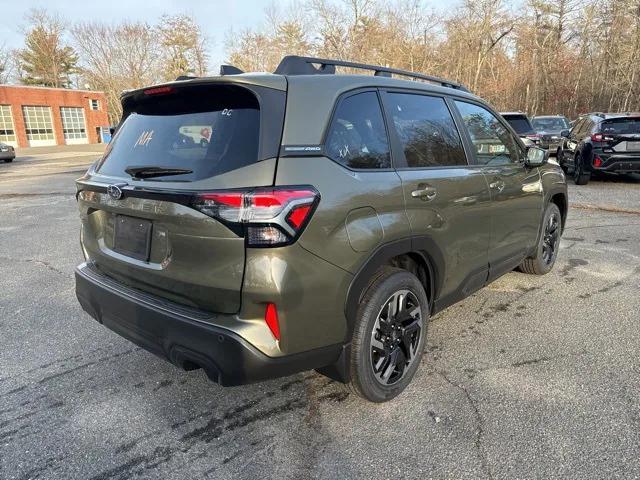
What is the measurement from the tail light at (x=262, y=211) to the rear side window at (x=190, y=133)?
0.55 ft

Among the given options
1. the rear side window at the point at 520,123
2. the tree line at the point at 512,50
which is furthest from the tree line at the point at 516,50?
the rear side window at the point at 520,123

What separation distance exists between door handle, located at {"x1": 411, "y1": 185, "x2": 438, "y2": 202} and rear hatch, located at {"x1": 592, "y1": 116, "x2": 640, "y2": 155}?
962 cm

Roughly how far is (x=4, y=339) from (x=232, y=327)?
2.61m

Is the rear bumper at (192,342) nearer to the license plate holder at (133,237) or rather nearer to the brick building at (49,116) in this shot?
the license plate holder at (133,237)

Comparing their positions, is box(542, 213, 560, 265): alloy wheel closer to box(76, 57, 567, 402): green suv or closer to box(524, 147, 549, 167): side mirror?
box(524, 147, 549, 167): side mirror

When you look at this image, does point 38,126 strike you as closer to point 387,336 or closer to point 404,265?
point 404,265

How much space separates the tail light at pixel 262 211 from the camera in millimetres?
1981

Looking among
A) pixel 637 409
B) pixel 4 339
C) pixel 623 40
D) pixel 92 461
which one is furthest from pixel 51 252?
pixel 623 40

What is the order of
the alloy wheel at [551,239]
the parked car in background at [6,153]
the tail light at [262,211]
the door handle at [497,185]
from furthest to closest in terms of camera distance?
the parked car in background at [6,153], the alloy wheel at [551,239], the door handle at [497,185], the tail light at [262,211]

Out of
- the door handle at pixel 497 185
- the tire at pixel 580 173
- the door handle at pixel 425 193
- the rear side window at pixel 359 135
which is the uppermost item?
the rear side window at pixel 359 135

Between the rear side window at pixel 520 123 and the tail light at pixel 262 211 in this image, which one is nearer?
the tail light at pixel 262 211

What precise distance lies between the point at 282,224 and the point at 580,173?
37.8ft

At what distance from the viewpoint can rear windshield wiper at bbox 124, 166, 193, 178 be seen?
7.40ft

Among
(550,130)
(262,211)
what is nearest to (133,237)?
(262,211)
